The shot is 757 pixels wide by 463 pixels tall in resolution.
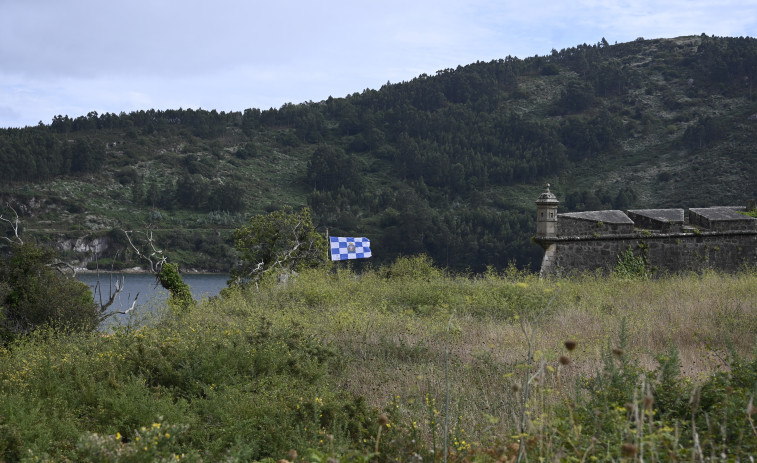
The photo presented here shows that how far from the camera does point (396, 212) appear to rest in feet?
240

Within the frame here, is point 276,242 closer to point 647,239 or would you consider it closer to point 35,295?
point 35,295

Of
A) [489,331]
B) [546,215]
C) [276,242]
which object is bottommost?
[489,331]

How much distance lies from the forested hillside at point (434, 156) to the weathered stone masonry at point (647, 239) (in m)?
39.8

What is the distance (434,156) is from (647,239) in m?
74.6

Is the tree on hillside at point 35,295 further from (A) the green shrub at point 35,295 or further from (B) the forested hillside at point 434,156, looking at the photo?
(B) the forested hillside at point 434,156

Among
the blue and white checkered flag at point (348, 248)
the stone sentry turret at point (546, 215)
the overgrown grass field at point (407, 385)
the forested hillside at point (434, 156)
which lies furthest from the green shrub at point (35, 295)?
the forested hillside at point (434, 156)

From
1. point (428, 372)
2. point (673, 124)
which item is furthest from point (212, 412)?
point (673, 124)

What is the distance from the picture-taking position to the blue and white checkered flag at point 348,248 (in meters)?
20.2

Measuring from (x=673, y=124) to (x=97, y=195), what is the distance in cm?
7572

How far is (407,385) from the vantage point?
21.3 ft

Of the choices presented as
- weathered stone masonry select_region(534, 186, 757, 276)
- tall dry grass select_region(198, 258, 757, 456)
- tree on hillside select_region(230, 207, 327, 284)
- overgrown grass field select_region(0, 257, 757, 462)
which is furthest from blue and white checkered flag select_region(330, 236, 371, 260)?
overgrown grass field select_region(0, 257, 757, 462)

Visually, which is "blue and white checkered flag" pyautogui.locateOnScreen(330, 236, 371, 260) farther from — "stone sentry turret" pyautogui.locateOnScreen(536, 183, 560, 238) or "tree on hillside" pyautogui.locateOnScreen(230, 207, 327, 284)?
"stone sentry turret" pyautogui.locateOnScreen(536, 183, 560, 238)

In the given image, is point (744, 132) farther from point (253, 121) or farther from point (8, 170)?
point (8, 170)

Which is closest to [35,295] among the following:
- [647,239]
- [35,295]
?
[35,295]
